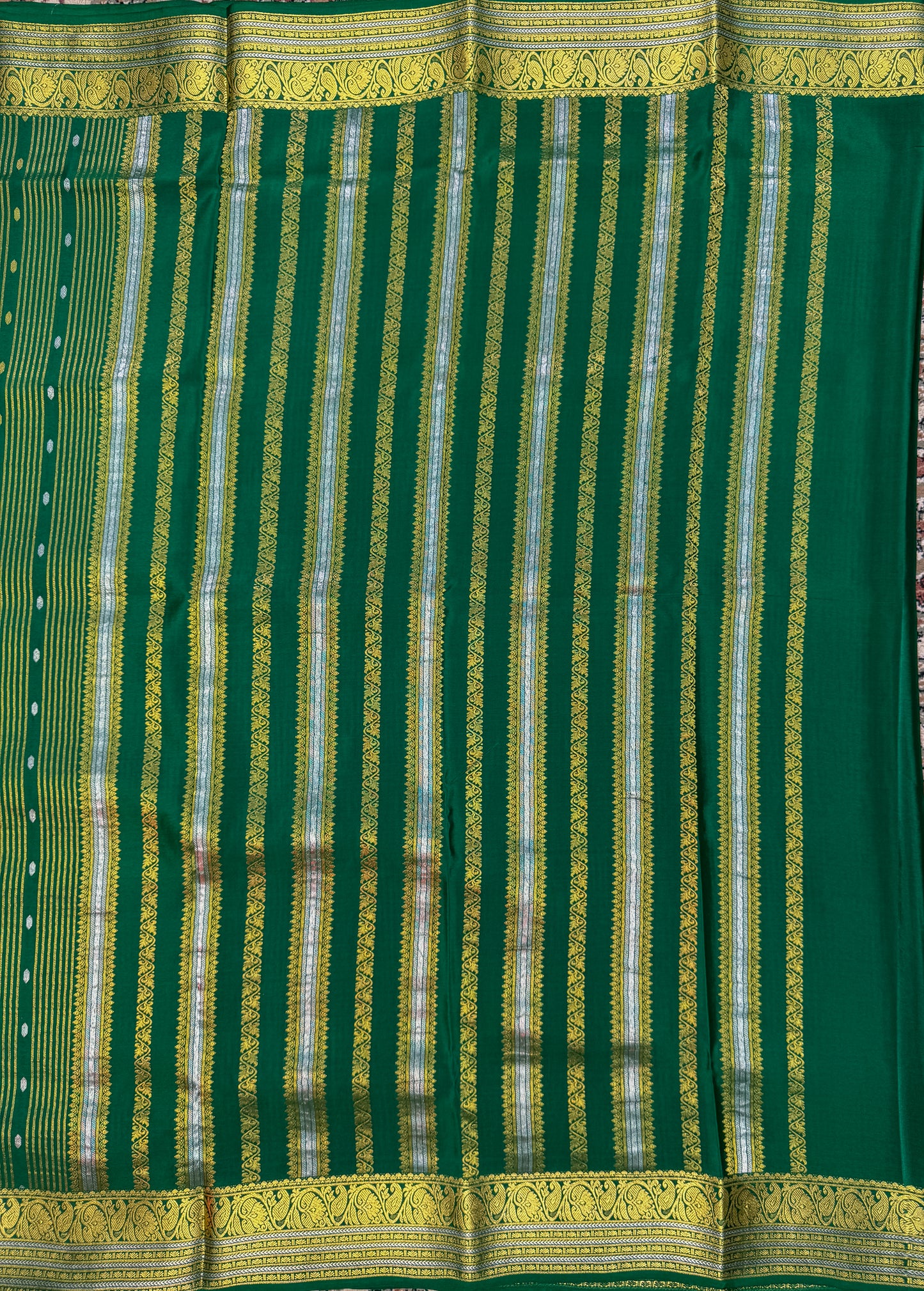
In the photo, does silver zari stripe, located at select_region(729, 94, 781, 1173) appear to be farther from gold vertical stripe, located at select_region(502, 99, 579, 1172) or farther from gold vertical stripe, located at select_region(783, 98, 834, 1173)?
gold vertical stripe, located at select_region(502, 99, 579, 1172)

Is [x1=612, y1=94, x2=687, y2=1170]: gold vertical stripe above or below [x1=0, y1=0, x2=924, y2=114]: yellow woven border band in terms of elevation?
below

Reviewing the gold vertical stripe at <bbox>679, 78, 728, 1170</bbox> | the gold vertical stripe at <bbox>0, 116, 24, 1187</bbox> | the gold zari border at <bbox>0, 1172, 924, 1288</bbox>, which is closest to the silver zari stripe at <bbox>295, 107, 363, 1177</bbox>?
the gold zari border at <bbox>0, 1172, 924, 1288</bbox>

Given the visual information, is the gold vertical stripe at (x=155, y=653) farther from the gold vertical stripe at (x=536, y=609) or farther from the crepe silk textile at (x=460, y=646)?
the gold vertical stripe at (x=536, y=609)

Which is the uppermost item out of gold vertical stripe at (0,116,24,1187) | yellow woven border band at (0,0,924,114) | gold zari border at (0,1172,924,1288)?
yellow woven border band at (0,0,924,114)

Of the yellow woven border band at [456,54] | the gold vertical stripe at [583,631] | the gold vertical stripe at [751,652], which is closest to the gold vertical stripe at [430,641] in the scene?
the yellow woven border band at [456,54]

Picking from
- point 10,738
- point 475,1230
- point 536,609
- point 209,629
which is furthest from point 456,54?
point 475,1230

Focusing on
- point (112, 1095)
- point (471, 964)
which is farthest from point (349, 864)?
point (112, 1095)

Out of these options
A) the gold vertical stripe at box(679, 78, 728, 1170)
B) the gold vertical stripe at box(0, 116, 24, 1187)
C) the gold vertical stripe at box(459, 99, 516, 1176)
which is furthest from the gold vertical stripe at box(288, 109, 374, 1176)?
the gold vertical stripe at box(679, 78, 728, 1170)

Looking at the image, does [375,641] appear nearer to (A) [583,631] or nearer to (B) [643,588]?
(A) [583,631]

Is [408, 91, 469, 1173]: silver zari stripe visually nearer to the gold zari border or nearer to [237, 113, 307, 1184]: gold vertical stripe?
the gold zari border
